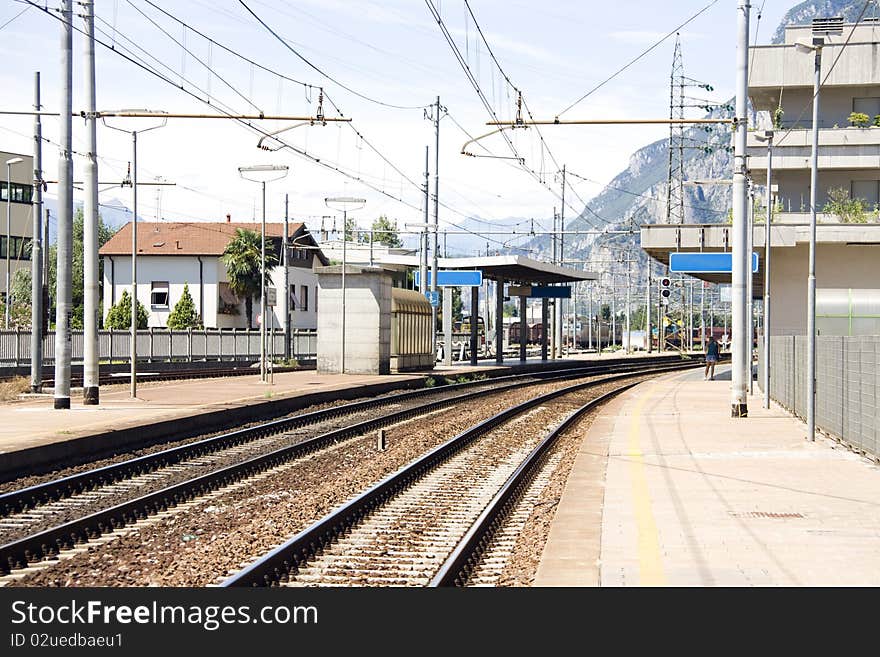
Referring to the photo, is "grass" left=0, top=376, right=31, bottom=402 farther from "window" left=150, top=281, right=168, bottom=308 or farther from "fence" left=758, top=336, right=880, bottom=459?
"window" left=150, top=281, right=168, bottom=308

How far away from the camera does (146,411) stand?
24.5 meters

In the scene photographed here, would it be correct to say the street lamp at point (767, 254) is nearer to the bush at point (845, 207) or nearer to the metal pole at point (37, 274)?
the bush at point (845, 207)

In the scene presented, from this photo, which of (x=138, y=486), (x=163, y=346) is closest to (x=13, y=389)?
(x=138, y=486)

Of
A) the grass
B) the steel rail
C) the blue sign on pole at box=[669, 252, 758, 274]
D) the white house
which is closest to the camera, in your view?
the steel rail

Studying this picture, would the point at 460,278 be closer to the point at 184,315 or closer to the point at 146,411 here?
the point at 146,411

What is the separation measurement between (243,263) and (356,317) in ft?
145

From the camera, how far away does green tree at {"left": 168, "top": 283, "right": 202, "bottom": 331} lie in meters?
85.1

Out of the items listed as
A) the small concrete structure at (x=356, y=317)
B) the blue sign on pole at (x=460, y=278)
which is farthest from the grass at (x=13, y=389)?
the blue sign on pole at (x=460, y=278)

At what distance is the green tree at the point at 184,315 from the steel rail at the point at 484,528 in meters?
68.0

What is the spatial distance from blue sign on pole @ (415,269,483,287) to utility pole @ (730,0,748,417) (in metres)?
30.6

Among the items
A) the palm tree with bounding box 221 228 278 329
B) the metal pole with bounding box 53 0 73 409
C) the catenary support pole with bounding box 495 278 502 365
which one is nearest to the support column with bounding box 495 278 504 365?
the catenary support pole with bounding box 495 278 502 365
